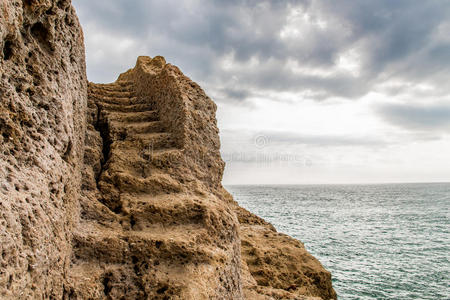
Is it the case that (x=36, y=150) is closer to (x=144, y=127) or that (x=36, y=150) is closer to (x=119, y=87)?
(x=144, y=127)

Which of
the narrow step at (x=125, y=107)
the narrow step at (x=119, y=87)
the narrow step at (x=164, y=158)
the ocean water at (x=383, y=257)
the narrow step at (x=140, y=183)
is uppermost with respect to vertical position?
the narrow step at (x=119, y=87)

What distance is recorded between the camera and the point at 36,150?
3555 mm

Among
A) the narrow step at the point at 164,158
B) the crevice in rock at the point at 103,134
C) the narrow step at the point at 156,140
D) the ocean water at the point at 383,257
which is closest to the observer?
the narrow step at the point at 164,158

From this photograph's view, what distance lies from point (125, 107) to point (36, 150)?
171 inches

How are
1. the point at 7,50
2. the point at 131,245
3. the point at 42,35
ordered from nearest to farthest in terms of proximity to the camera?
the point at 7,50
the point at 42,35
the point at 131,245

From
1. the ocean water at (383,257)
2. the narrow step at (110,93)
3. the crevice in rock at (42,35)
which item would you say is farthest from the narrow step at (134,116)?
the ocean water at (383,257)

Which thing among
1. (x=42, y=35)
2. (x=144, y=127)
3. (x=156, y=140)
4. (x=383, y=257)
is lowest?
(x=383, y=257)

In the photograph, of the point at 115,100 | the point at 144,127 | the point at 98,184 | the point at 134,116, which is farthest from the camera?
the point at 115,100

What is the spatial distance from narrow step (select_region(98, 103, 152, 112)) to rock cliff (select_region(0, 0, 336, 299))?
28mm

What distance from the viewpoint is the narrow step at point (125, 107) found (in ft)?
24.3

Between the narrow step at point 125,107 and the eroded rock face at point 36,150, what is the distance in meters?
2.56

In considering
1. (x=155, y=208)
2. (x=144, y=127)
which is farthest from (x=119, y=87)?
(x=155, y=208)

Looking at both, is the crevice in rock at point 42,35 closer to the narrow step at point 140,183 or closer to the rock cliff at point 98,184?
the rock cliff at point 98,184

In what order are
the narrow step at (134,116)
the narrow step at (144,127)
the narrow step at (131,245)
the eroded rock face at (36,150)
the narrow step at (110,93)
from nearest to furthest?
the eroded rock face at (36,150), the narrow step at (131,245), the narrow step at (144,127), the narrow step at (134,116), the narrow step at (110,93)
